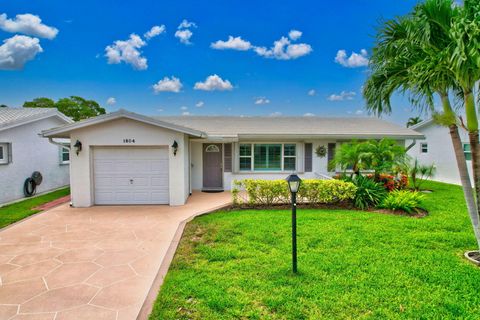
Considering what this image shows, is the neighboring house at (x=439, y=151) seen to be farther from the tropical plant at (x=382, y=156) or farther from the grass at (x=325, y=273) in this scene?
the grass at (x=325, y=273)

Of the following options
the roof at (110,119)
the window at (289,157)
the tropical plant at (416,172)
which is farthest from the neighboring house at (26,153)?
the tropical plant at (416,172)

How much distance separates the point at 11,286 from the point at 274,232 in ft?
17.1

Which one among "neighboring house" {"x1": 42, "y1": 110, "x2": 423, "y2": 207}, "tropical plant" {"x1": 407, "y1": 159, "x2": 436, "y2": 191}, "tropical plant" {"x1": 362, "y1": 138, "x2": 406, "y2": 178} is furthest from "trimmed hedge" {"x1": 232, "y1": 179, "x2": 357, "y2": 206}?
"tropical plant" {"x1": 407, "y1": 159, "x2": 436, "y2": 191}

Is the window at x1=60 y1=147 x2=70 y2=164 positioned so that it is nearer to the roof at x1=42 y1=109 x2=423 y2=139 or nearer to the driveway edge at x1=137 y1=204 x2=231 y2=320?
the roof at x1=42 y1=109 x2=423 y2=139

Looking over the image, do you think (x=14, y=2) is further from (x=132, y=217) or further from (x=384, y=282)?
(x=384, y=282)

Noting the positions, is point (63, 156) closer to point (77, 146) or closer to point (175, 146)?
point (77, 146)

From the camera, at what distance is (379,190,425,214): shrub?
862 centimetres

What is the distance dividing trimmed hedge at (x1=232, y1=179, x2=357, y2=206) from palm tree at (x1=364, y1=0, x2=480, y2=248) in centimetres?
422

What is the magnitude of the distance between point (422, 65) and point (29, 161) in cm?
1546

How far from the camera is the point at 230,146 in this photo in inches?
513

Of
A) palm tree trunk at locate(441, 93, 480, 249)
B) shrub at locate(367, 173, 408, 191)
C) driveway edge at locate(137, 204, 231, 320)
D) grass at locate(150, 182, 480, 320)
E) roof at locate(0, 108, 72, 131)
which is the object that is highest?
roof at locate(0, 108, 72, 131)

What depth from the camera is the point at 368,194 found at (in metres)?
9.36

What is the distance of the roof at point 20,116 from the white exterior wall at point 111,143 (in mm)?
3714

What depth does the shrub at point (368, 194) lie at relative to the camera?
9322mm
